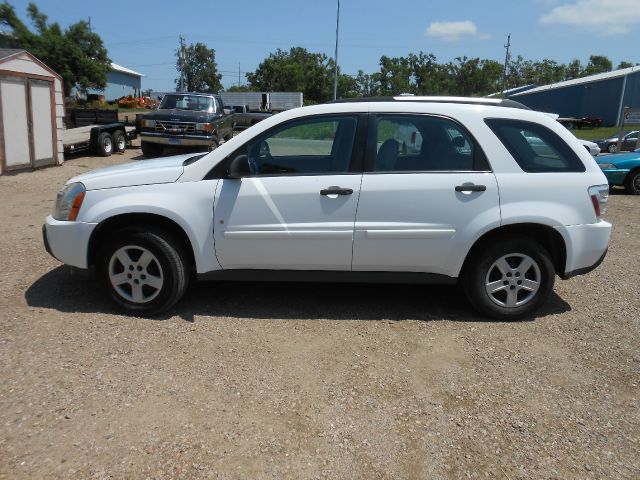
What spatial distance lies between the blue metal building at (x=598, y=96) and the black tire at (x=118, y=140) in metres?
44.9

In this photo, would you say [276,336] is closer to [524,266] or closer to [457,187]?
[457,187]

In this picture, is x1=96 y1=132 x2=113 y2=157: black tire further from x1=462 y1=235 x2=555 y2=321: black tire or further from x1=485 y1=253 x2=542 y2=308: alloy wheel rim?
x1=485 y1=253 x2=542 y2=308: alloy wheel rim

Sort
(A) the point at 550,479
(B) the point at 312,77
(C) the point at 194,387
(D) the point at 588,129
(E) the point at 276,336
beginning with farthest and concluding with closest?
(B) the point at 312,77 < (D) the point at 588,129 < (E) the point at 276,336 < (C) the point at 194,387 < (A) the point at 550,479

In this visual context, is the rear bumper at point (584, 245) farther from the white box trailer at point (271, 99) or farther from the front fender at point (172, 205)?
the white box trailer at point (271, 99)

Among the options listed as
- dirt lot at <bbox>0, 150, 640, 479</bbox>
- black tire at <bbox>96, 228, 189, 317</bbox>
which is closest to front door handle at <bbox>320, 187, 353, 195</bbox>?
dirt lot at <bbox>0, 150, 640, 479</bbox>

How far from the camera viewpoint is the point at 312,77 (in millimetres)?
73875

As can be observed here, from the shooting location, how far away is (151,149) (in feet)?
51.3

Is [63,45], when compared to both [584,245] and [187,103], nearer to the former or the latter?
[187,103]

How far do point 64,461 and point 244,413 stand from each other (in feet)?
3.16

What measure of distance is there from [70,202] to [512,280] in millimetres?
3724

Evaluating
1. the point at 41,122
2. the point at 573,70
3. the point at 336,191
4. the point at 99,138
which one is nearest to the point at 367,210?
the point at 336,191

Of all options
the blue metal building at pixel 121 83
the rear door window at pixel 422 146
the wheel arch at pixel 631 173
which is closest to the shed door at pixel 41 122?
the rear door window at pixel 422 146

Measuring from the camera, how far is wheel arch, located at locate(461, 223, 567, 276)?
4.29 m

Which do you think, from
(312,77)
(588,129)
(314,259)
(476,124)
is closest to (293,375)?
(314,259)
